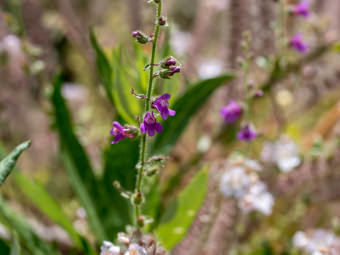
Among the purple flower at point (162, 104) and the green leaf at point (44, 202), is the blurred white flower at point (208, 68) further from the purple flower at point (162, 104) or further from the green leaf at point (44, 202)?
the purple flower at point (162, 104)

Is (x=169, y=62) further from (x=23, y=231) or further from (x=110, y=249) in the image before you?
(x=23, y=231)

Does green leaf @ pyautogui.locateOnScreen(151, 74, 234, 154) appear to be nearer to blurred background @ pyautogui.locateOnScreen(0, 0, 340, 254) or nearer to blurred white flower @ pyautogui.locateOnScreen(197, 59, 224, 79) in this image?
blurred background @ pyautogui.locateOnScreen(0, 0, 340, 254)

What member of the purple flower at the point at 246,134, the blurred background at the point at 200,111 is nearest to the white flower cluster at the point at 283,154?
the blurred background at the point at 200,111

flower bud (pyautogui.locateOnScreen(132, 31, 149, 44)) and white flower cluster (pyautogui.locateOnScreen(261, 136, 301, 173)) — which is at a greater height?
white flower cluster (pyautogui.locateOnScreen(261, 136, 301, 173))

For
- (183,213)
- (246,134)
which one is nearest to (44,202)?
(183,213)

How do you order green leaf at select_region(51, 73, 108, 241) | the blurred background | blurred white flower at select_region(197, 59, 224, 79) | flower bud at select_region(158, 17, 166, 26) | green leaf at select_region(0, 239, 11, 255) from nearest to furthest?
1. flower bud at select_region(158, 17, 166, 26)
2. green leaf at select_region(0, 239, 11, 255)
3. green leaf at select_region(51, 73, 108, 241)
4. the blurred background
5. blurred white flower at select_region(197, 59, 224, 79)

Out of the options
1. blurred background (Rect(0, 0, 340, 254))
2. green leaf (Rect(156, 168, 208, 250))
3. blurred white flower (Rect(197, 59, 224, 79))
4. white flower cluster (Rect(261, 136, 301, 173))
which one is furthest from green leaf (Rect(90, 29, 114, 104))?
blurred white flower (Rect(197, 59, 224, 79))

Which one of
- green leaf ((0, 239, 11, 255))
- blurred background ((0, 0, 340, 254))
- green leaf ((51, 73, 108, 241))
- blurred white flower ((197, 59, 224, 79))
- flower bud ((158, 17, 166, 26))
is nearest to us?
flower bud ((158, 17, 166, 26))
